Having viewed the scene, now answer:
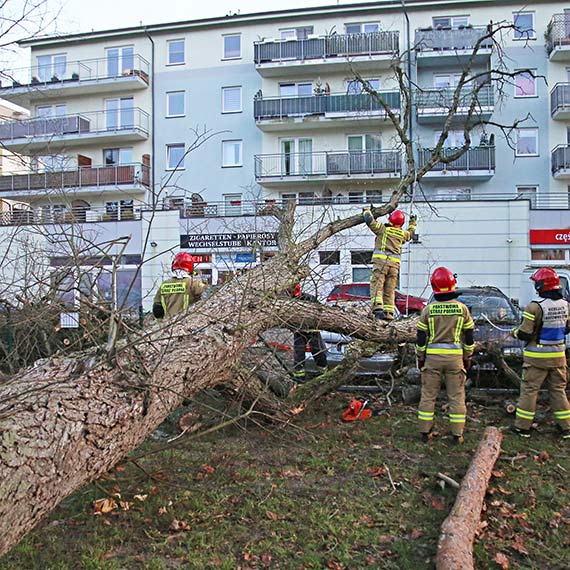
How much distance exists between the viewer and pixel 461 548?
10.1ft

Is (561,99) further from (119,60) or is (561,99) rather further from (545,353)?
(545,353)

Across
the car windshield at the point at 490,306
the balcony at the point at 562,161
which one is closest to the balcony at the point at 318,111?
the balcony at the point at 562,161

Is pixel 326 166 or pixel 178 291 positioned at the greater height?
pixel 326 166

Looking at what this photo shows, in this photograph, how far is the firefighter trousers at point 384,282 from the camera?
7.19 m

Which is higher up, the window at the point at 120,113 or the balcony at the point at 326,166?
the window at the point at 120,113

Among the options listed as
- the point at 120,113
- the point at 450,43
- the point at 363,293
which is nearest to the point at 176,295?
the point at 363,293

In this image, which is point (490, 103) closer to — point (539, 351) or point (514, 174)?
point (514, 174)

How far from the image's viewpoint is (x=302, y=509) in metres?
3.90

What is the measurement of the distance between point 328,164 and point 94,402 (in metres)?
20.9

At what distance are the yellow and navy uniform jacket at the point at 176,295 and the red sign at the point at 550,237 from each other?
15.9 m

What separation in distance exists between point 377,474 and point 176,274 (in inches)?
132

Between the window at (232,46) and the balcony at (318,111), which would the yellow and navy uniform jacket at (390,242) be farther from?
the window at (232,46)

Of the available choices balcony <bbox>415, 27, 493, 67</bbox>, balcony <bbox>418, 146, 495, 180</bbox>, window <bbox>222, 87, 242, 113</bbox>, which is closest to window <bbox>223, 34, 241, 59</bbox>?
window <bbox>222, 87, 242, 113</bbox>

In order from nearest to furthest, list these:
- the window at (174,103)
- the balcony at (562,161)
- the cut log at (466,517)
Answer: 1. the cut log at (466,517)
2. the balcony at (562,161)
3. the window at (174,103)
